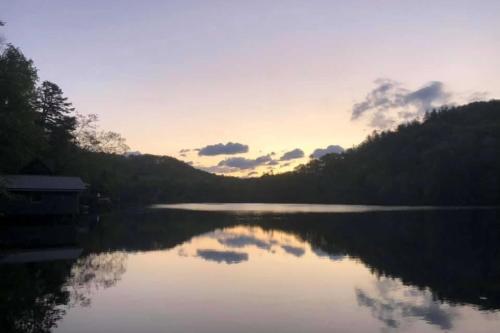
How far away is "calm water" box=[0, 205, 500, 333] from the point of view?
11.0 metres

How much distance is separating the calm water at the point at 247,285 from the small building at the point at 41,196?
5.41 meters

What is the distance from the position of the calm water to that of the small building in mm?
5411

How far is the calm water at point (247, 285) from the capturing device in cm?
1098

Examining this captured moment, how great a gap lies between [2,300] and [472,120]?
150 meters

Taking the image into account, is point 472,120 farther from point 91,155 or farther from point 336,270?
point 336,270

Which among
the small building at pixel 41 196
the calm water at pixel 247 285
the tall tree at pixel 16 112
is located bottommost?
the calm water at pixel 247 285

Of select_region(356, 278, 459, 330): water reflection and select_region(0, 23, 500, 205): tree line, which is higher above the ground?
select_region(0, 23, 500, 205): tree line

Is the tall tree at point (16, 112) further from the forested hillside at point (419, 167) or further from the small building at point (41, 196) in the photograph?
the forested hillside at point (419, 167)

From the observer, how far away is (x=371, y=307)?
12.6 meters

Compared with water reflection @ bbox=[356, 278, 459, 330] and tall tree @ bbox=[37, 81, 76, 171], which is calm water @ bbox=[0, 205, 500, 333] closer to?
water reflection @ bbox=[356, 278, 459, 330]

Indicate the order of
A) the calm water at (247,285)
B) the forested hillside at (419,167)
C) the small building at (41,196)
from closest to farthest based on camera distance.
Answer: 1. the calm water at (247,285)
2. the small building at (41,196)
3. the forested hillside at (419,167)

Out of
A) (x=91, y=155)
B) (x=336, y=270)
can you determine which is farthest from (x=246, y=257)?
(x=91, y=155)

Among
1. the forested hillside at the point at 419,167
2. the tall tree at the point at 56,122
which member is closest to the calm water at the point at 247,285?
the tall tree at the point at 56,122

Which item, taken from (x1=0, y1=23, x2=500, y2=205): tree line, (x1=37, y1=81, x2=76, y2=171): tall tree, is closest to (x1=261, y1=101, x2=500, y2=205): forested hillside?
(x1=0, y1=23, x2=500, y2=205): tree line
